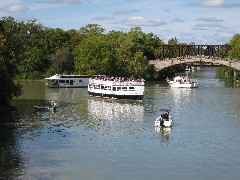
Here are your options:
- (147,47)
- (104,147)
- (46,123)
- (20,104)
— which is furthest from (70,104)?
(147,47)

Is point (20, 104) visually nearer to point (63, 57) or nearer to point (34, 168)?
point (34, 168)

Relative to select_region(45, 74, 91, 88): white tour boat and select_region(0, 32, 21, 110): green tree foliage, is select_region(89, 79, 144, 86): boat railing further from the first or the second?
select_region(0, 32, 21, 110): green tree foliage

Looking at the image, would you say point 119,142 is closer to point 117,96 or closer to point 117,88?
point 117,96

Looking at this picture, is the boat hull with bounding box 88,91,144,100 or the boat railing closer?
the boat hull with bounding box 88,91,144,100

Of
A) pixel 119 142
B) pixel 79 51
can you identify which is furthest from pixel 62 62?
pixel 119 142

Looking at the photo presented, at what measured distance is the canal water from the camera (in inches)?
1433

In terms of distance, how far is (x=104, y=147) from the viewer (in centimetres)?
4362

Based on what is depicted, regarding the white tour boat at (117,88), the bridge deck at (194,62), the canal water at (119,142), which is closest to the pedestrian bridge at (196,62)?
the bridge deck at (194,62)

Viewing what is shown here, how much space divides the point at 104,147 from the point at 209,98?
4383 centimetres

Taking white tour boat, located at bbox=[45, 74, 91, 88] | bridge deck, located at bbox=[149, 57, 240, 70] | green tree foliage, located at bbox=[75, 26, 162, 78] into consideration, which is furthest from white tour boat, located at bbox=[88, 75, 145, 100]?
bridge deck, located at bbox=[149, 57, 240, 70]

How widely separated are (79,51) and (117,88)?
41235 mm

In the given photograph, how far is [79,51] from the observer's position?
12038cm

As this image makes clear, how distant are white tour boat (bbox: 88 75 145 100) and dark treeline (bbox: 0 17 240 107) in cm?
2477

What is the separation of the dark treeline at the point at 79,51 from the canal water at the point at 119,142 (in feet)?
139
